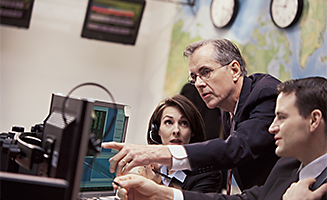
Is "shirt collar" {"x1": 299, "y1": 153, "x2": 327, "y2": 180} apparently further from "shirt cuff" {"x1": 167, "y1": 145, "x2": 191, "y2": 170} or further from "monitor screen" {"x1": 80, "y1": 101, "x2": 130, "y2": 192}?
"monitor screen" {"x1": 80, "y1": 101, "x2": 130, "y2": 192}

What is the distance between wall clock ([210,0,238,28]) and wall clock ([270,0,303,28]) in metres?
0.57

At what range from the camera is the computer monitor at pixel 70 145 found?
86 cm

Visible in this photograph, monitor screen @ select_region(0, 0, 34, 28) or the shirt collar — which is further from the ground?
monitor screen @ select_region(0, 0, 34, 28)

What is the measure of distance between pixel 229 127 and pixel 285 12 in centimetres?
130

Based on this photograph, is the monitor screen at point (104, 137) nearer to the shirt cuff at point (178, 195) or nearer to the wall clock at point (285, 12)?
the shirt cuff at point (178, 195)

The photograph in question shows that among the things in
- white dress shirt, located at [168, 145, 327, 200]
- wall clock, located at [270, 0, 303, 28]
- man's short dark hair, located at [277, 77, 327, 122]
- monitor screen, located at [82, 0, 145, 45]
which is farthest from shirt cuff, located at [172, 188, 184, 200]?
monitor screen, located at [82, 0, 145, 45]

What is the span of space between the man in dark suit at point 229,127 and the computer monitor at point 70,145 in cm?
31

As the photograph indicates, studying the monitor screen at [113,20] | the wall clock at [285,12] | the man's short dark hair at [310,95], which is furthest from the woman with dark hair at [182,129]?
the monitor screen at [113,20]

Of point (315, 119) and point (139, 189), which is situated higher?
point (315, 119)

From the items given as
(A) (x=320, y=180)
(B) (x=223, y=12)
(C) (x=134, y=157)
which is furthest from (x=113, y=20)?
(A) (x=320, y=180)

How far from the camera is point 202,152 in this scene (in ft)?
4.44

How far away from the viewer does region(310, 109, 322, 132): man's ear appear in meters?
1.12

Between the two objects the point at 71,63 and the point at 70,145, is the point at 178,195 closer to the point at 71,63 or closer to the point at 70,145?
the point at 70,145

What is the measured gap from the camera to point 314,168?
3.82ft
